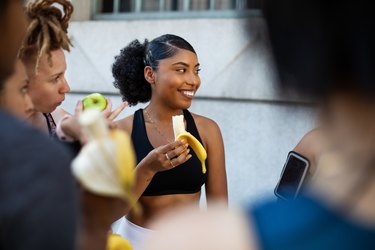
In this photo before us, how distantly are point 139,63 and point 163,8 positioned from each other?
1944 mm

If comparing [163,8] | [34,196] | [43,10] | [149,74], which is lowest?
[149,74]

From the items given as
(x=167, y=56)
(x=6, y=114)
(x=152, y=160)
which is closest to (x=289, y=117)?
(x=6, y=114)

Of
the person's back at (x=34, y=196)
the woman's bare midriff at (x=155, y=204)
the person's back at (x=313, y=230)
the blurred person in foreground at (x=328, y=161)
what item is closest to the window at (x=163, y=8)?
the woman's bare midriff at (x=155, y=204)

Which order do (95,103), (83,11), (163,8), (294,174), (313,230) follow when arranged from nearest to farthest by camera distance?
(313,230)
(294,174)
(95,103)
(163,8)
(83,11)

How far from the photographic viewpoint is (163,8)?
6.09 metres

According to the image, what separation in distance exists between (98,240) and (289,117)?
1.81 feet

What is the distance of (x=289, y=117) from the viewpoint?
4.57 ft

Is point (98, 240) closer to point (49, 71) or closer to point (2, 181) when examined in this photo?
point (2, 181)

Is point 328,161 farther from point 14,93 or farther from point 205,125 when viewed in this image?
point 205,125

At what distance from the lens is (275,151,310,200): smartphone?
249 cm

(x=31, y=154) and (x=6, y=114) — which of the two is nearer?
(x=31, y=154)

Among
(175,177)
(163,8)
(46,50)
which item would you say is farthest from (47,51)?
(163,8)

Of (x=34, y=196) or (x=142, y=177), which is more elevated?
(x=34, y=196)

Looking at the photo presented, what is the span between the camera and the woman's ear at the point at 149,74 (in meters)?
4.14
